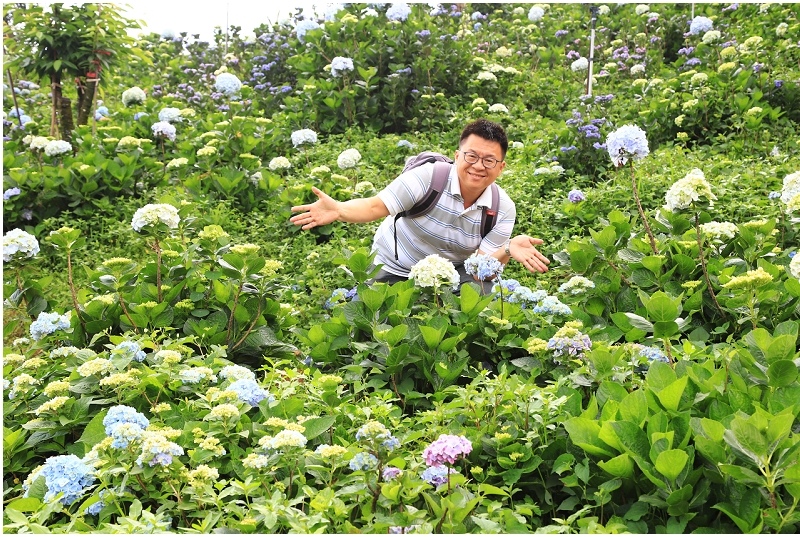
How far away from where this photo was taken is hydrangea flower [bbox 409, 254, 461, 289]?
3115mm

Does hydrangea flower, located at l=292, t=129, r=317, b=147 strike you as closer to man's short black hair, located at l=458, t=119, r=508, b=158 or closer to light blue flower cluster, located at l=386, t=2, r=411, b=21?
light blue flower cluster, located at l=386, t=2, r=411, b=21

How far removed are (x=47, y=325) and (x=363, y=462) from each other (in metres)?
1.70

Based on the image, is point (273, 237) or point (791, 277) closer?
point (791, 277)

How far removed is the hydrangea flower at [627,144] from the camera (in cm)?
323

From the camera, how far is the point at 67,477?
6.81 ft

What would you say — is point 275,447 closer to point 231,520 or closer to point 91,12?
point 231,520

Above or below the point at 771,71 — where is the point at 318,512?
below

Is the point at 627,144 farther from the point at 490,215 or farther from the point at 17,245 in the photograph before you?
the point at 17,245

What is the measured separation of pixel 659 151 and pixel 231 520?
5158 millimetres

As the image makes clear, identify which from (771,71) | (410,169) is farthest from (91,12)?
(771,71)

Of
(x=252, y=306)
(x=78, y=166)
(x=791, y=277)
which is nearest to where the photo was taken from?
(x=791, y=277)

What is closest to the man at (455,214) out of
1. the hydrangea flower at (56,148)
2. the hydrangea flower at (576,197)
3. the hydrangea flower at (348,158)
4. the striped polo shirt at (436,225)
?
the striped polo shirt at (436,225)

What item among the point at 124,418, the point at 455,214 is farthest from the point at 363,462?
the point at 455,214

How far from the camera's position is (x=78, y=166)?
5.82 metres
